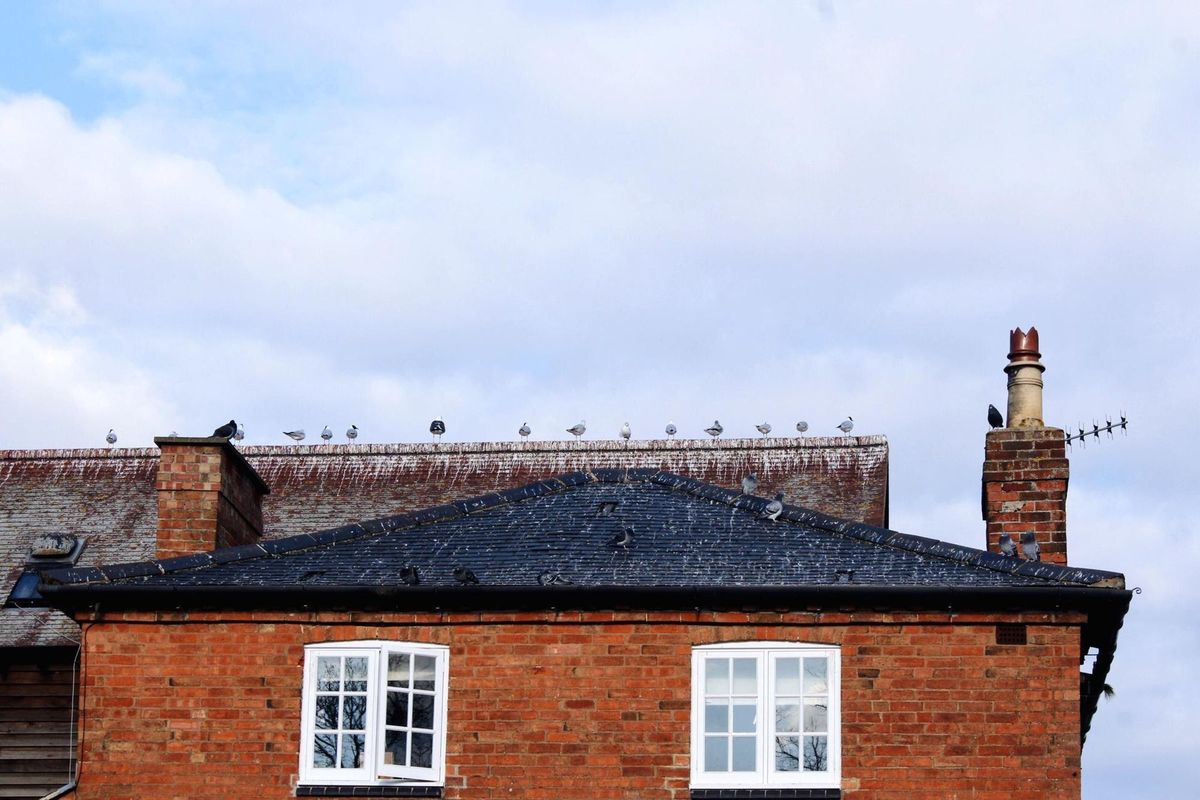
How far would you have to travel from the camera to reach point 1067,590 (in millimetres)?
16219

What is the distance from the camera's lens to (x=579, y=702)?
1664 centimetres

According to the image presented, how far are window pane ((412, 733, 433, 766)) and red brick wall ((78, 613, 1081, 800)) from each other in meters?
0.16

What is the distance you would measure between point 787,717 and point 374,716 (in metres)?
3.52

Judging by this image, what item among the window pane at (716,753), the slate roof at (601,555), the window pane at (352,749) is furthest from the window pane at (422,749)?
the window pane at (716,753)

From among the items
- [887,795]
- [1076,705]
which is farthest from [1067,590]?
[887,795]

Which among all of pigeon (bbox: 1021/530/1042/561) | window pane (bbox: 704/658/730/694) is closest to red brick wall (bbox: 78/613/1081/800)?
window pane (bbox: 704/658/730/694)

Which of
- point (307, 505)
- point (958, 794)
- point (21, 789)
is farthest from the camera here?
point (307, 505)

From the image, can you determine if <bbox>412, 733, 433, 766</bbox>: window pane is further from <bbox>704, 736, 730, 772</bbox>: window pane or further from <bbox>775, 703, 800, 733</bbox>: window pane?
<bbox>775, 703, 800, 733</bbox>: window pane

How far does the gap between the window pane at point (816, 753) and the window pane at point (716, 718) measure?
69 cm

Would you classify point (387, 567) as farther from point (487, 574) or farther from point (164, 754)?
point (164, 754)

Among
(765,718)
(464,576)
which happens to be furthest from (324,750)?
(765,718)

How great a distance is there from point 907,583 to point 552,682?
317 cm

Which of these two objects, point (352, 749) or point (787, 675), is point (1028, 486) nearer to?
A: point (787, 675)

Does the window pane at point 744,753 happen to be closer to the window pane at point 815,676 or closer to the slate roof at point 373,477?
the window pane at point 815,676
